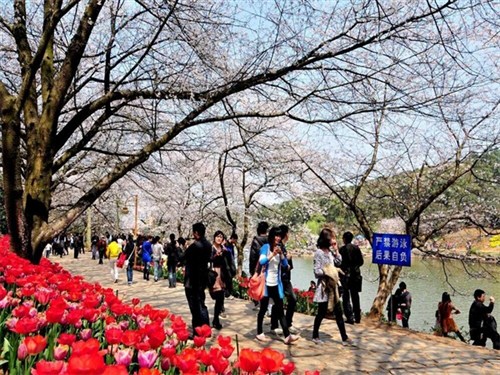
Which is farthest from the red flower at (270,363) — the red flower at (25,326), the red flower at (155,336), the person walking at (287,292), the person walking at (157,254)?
the person walking at (157,254)

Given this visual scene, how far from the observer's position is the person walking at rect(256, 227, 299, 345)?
228 inches

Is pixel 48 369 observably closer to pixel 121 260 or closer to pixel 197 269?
pixel 197 269

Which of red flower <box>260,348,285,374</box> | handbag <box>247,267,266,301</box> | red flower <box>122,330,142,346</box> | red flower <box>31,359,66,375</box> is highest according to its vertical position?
red flower <box>31,359,66,375</box>

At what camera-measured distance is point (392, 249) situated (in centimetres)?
824

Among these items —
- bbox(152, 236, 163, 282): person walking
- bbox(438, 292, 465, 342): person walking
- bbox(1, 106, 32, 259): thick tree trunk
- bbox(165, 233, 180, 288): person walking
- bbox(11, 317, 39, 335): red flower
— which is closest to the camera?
bbox(11, 317, 39, 335): red flower

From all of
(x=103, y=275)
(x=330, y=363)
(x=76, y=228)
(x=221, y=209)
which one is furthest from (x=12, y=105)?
(x=76, y=228)

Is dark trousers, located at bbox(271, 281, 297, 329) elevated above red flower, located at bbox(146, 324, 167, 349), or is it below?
below

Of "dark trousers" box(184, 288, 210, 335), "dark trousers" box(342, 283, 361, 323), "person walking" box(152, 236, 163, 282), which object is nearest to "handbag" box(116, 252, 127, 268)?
"person walking" box(152, 236, 163, 282)

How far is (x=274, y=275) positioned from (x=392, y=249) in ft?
10.8

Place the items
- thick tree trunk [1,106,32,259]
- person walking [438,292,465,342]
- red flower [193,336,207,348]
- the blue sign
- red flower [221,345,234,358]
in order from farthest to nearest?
person walking [438,292,465,342] → the blue sign → thick tree trunk [1,106,32,259] → red flower [193,336,207,348] → red flower [221,345,234,358]

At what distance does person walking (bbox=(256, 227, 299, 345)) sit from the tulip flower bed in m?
2.77

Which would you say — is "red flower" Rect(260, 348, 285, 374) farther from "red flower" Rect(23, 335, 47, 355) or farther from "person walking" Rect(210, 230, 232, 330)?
"person walking" Rect(210, 230, 232, 330)

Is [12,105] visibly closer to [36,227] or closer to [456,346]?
[36,227]

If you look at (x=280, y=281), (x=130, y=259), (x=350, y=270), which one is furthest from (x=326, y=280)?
(x=130, y=259)
